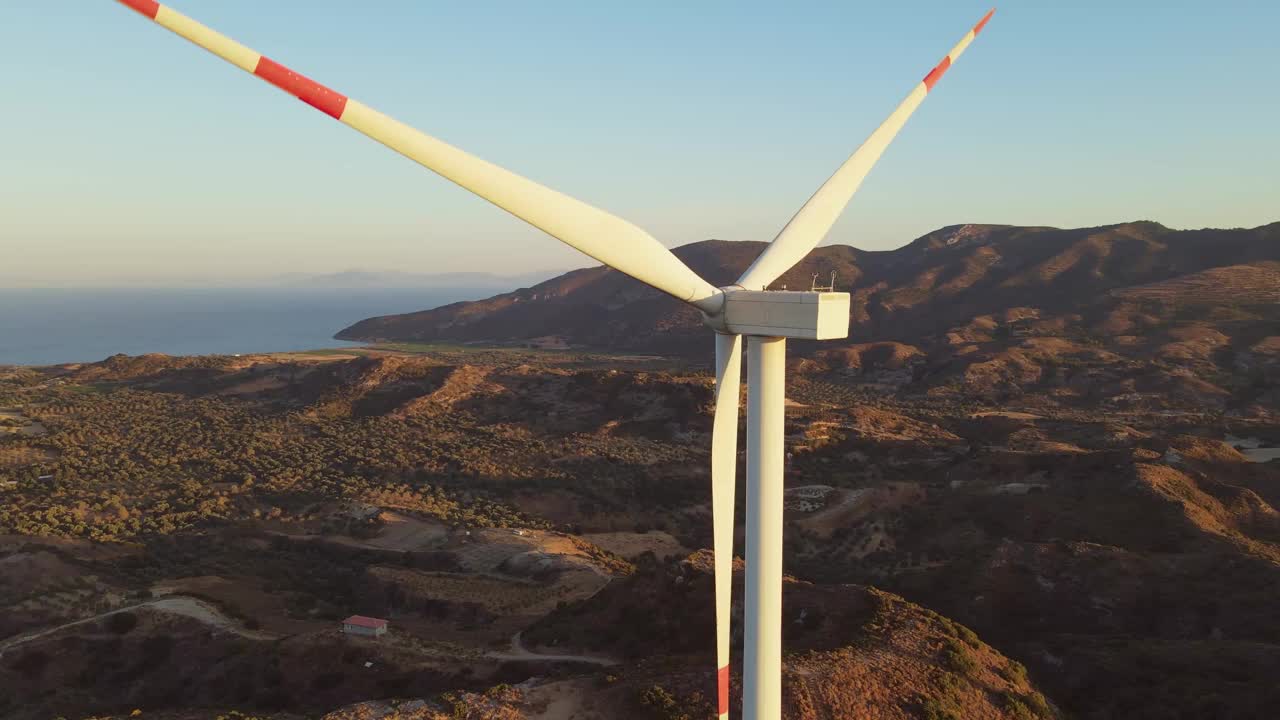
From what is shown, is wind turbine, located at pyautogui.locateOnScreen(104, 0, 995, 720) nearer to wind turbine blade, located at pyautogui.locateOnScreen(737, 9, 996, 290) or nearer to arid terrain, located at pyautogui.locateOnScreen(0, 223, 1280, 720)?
wind turbine blade, located at pyautogui.locateOnScreen(737, 9, 996, 290)

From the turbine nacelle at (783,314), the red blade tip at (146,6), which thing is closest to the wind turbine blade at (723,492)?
the turbine nacelle at (783,314)

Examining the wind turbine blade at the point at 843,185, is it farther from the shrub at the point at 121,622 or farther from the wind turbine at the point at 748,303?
the shrub at the point at 121,622

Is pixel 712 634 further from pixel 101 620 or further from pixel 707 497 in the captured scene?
pixel 707 497

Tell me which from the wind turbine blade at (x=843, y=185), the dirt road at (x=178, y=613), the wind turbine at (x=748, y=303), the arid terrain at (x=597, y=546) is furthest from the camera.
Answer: the dirt road at (x=178, y=613)

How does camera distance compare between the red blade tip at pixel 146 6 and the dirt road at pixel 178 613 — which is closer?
the red blade tip at pixel 146 6

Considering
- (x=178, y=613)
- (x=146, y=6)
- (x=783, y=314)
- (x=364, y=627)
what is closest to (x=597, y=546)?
(x=364, y=627)

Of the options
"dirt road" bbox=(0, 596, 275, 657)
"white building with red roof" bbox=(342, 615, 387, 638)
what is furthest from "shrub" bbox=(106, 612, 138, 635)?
"white building with red roof" bbox=(342, 615, 387, 638)

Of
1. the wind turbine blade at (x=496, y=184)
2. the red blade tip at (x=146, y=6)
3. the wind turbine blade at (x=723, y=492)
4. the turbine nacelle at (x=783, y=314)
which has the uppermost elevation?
the red blade tip at (x=146, y=6)

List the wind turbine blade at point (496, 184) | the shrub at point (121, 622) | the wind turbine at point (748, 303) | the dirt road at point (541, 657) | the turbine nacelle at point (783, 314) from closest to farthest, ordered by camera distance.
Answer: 1. the wind turbine blade at point (496, 184)
2. the wind turbine at point (748, 303)
3. the turbine nacelle at point (783, 314)
4. the dirt road at point (541, 657)
5. the shrub at point (121, 622)
